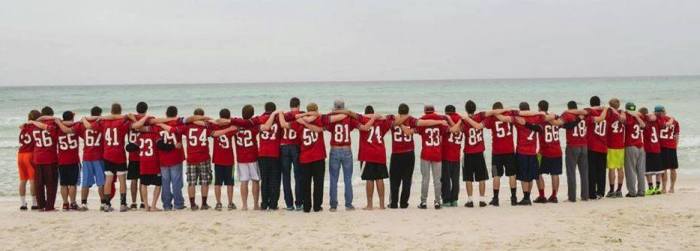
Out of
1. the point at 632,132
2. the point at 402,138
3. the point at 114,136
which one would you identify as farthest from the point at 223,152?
the point at 632,132

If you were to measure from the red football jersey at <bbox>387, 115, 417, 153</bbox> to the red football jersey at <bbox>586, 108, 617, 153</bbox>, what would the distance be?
10.9 feet

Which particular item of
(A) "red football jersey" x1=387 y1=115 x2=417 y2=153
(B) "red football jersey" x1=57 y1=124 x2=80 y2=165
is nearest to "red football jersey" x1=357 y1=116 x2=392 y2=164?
(A) "red football jersey" x1=387 y1=115 x2=417 y2=153

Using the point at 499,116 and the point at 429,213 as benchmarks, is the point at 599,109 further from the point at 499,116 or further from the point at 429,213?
the point at 429,213

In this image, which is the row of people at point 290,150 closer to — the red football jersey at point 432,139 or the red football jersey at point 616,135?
the red football jersey at point 432,139

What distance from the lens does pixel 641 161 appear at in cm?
1193

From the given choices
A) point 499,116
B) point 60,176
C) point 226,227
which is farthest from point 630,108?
point 60,176

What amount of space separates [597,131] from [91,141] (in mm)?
8953

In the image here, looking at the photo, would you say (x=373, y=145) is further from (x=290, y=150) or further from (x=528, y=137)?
(x=528, y=137)

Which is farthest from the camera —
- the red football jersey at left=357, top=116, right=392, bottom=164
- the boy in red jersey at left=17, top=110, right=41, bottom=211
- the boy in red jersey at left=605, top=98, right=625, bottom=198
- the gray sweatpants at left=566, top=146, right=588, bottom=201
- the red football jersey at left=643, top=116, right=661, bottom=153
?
the red football jersey at left=643, top=116, right=661, bottom=153

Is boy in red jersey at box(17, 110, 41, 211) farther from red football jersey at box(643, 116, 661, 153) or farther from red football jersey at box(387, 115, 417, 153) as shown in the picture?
red football jersey at box(643, 116, 661, 153)

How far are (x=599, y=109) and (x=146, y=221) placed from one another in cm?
812

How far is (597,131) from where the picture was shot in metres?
11.4

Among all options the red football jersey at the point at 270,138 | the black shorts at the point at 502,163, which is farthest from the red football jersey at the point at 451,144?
the red football jersey at the point at 270,138

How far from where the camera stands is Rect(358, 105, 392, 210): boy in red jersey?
412 inches
